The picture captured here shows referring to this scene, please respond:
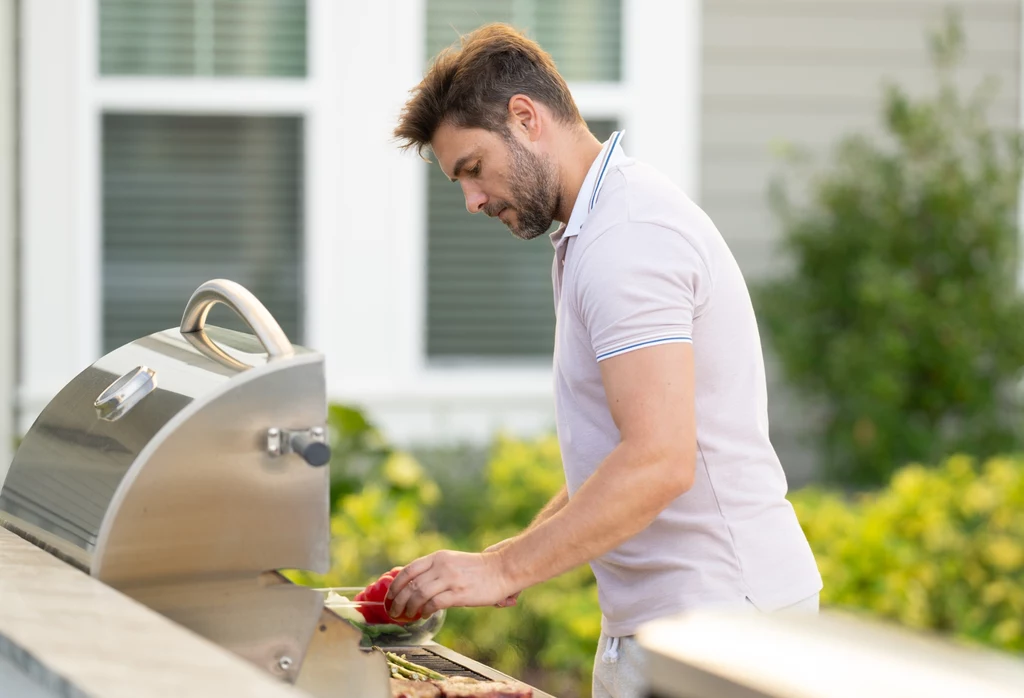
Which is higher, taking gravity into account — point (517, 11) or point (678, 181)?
point (517, 11)

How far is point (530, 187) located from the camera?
2.21m

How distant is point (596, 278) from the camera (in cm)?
195

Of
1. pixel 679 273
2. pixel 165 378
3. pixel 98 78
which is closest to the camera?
Answer: pixel 165 378

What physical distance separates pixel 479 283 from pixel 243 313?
4.10m

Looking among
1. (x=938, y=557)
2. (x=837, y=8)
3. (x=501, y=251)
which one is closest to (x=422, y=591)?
(x=938, y=557)

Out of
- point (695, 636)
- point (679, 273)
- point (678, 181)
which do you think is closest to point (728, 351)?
point (679, 273)

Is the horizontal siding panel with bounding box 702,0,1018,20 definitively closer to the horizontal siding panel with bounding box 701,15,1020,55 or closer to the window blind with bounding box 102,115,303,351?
the horizontal siding panel with bounding box 701,15,1020,55

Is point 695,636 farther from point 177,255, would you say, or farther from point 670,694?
point 177,255

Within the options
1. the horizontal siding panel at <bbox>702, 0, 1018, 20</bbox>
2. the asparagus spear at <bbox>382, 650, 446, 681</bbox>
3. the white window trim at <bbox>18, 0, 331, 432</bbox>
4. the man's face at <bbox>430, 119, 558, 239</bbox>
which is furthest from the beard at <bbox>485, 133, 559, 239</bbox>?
the horizontal siding panel at <bbox>702, 0, 1018, 20</bbox>

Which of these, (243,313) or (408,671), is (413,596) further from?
(243,313)

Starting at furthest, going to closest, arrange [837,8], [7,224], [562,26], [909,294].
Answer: [837,8]
[562,26]
[909,294]
[7,224]

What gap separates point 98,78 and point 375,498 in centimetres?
217

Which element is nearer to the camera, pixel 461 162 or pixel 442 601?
pixel 442 601

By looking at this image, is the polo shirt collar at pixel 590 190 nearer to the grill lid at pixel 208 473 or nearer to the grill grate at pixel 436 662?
the grill lid at pixel 208 473
